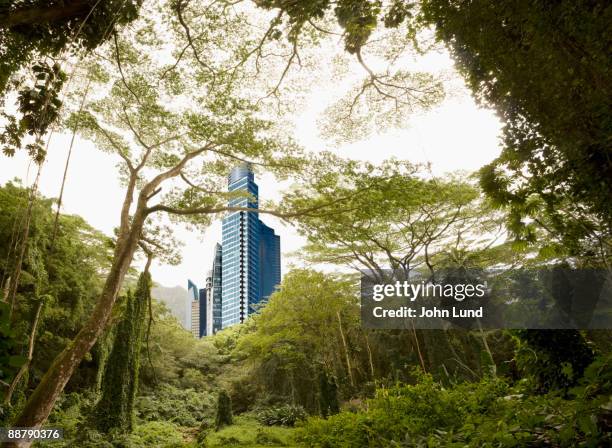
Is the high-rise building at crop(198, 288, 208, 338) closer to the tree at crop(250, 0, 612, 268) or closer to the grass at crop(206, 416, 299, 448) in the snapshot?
the grass at crop(206, 416, 299, 448)

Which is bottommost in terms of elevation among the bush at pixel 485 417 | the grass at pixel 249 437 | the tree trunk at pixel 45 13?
the grass at pixel 249 437

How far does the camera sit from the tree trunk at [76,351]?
5.42 metres

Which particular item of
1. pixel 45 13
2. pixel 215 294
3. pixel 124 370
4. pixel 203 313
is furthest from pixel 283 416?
pixel 203 313

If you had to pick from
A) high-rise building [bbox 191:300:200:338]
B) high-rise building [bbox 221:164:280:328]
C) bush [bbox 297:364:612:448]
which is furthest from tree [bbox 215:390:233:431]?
high-rise building [bbox 191:300:200:338]

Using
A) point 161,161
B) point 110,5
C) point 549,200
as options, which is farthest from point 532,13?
point 161,161

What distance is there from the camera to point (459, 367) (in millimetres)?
13203

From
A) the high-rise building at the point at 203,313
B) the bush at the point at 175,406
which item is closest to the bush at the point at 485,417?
the bush at the point at 175,406

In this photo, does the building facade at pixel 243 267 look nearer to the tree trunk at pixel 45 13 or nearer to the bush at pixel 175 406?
the bush at pixel 175 406

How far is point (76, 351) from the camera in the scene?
6.05 meters

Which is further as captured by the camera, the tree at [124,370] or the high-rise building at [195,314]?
the high-rise building at [195,314]

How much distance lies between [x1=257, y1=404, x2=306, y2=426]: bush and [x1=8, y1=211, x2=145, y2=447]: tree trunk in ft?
33.0

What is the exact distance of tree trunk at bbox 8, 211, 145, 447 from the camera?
542 cm

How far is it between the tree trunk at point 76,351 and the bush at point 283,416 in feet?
33.0

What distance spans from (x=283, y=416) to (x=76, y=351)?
1098 centimetres
